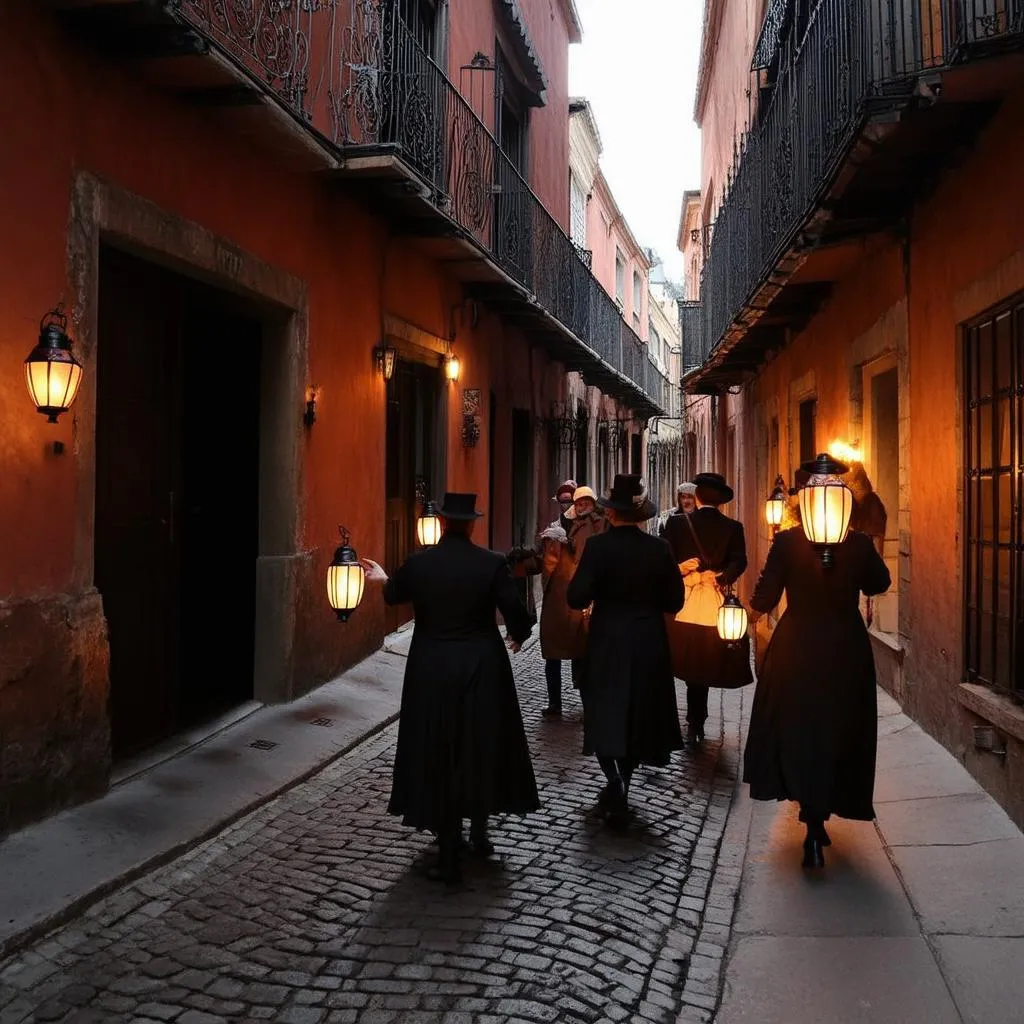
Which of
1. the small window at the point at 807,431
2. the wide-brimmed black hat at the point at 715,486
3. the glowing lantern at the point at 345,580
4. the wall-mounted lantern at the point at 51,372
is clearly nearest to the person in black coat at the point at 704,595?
the wide-brimmed black hat at the point at 715,486

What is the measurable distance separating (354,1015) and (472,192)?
9.22 metres

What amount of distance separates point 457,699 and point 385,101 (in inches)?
240

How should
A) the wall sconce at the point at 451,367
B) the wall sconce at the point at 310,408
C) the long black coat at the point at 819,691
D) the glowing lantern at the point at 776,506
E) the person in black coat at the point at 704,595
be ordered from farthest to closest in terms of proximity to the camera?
the wall sconce at the point at 451,367 → the glowing lantern at the point at 776,506 → the wall sconce at the point at 310,408 → the person in black coat at the point at 704,595 → the long black coat at the point at 819,691

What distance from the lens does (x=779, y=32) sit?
1076cm

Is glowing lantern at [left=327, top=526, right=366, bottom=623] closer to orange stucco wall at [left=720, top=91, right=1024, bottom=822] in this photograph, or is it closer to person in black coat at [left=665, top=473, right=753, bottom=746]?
person in black coat at [left=665, top=473, right=753, bottom=746]

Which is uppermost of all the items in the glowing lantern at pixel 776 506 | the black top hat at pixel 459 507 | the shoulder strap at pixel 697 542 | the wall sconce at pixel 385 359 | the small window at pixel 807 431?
the wall sconce at pixel 385 359

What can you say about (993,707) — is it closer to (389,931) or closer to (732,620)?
(732,620)

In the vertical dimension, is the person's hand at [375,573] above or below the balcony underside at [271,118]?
below

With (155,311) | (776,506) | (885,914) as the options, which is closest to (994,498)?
(885,914)

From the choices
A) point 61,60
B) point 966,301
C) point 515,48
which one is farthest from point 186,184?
point 515,48

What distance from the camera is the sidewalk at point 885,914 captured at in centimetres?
357

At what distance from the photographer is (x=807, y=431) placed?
1231cm

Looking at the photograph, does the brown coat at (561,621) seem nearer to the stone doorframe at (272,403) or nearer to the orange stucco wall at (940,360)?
the stone doorframe at (272,403)

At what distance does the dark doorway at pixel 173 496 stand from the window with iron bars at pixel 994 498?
462cm
